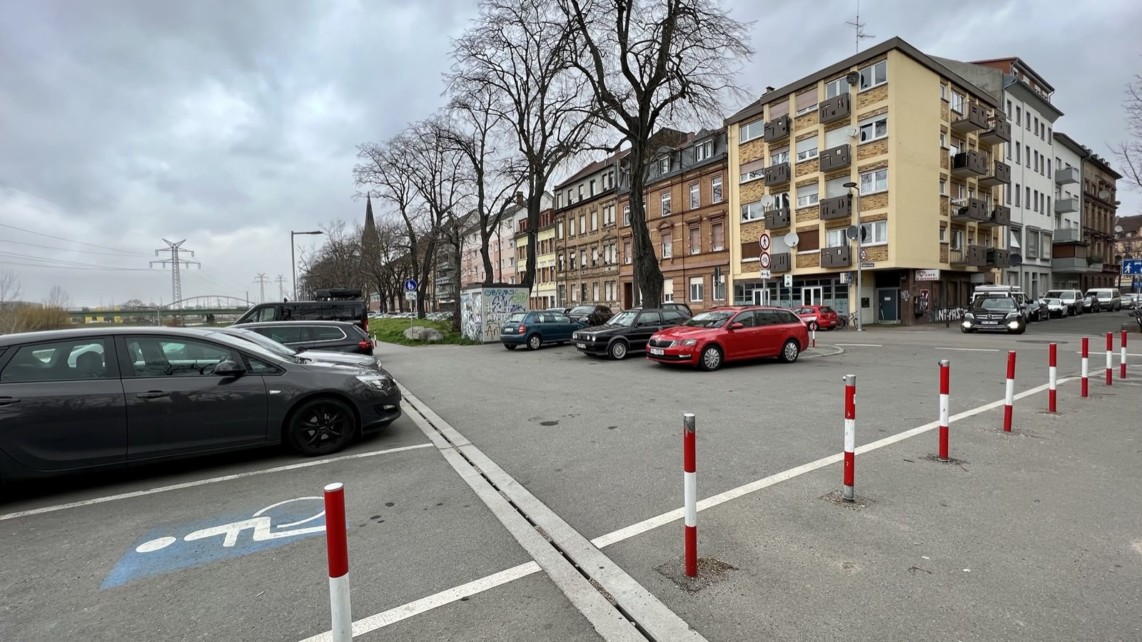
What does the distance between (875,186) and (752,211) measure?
8.17 m

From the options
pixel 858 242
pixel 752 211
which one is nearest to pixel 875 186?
pixel 858 242

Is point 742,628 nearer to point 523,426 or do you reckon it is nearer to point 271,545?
point 271,545

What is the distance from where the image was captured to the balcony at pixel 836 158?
105 ft

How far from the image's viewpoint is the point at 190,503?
15.5 feet

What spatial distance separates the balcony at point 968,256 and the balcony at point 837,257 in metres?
7.49

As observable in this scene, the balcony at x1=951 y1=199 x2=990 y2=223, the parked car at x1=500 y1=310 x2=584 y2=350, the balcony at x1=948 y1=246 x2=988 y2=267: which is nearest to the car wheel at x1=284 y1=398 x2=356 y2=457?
the parked car at x1=500 y1=310 x2=584 y2=350

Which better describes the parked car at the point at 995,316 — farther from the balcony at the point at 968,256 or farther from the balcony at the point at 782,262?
the balcony at the point at 782,262

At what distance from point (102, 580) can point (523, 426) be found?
4.62 meters

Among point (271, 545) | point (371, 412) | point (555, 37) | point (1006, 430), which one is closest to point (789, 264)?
point (555, 37)

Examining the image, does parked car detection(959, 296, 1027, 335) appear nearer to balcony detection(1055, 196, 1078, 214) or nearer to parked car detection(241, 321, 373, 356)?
parked car detection(241, 321, 373, 356)

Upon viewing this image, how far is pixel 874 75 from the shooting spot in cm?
3105

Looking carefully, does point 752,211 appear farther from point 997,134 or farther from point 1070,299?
point 1070,299

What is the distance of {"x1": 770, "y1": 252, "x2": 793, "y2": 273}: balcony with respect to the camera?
35500 mm

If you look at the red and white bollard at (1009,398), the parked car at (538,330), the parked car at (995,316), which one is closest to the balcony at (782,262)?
the parked car at (995,316)
